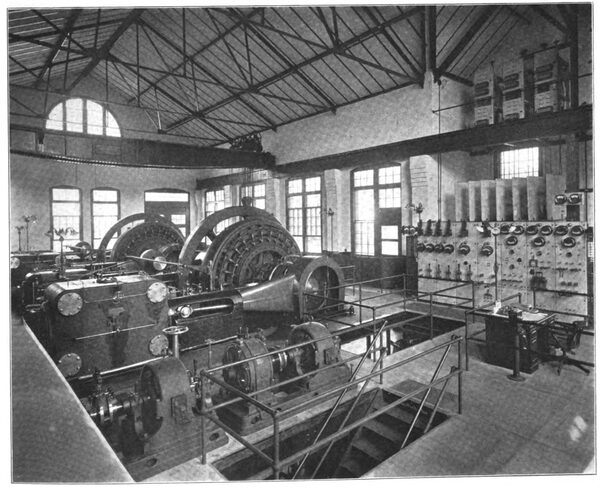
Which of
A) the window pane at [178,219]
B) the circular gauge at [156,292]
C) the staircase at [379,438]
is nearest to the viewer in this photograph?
the staircase at [379,438]

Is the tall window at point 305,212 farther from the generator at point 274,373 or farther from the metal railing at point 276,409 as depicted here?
the metal railing at point 276,409

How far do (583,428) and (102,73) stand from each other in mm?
17644

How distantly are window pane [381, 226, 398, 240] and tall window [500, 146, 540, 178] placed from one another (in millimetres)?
2846

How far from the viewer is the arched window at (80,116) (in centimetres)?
1562

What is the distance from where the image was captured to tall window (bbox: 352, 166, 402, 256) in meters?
11.2

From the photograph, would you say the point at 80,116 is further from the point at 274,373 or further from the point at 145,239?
the point at 274,373

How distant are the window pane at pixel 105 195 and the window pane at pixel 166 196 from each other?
48.7 inches

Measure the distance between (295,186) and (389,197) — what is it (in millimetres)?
3990

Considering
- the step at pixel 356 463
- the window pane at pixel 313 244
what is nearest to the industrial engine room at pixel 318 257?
the step at pixel 356 463

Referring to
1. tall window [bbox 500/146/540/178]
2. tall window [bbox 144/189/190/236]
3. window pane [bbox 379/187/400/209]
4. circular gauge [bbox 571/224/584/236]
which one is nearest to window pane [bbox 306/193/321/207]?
window pane [bbox 379/187/400/209]

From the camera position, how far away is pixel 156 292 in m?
4.91

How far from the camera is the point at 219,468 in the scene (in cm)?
357

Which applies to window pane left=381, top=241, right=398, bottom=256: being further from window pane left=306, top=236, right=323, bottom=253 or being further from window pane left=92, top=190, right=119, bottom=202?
window pane left=92, top=190, right=119, bottom=202

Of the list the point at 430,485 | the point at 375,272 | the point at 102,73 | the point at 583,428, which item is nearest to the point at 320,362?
the point at 430,485
